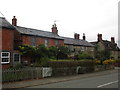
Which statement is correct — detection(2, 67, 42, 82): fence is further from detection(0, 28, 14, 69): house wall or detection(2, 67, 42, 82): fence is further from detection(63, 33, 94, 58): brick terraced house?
detection(63, 33, 94, 58): brick terraced house

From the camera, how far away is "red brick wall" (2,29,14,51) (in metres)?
24.9

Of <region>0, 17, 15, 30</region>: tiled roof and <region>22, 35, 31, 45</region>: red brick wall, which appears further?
<region>22, 35, 31, 45</region>: red brick wall

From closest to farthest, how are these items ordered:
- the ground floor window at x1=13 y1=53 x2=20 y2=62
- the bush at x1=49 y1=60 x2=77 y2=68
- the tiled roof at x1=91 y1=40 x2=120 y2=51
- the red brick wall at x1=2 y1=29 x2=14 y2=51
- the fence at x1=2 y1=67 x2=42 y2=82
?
1. the fence at x1=2 y1=67 x2=42 y2=82
2. the bush at x1=49 y1=60 x2=77 y2=68
3. the red brick wall at x1=2 y1=29 x2=14 y2=51
4. the ground floor window at x1=13 y1=53 x2=20 y2=62
5. the tiled roof at x1=91 y1=40 x2=120 y2=51

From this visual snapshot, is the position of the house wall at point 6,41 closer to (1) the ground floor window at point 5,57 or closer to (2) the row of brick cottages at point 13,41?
(2) the row of brick cottages at point 13,41

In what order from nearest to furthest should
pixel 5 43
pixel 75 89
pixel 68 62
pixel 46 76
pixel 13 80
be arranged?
pixel 75 89 < pixel 13 80 < pixel 46 76 < pixel 68 62 < pixel 5 43

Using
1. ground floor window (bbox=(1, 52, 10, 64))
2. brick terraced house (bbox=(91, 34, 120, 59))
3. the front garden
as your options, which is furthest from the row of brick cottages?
brick terraced house (bbox=(91, 34, 120, 59))

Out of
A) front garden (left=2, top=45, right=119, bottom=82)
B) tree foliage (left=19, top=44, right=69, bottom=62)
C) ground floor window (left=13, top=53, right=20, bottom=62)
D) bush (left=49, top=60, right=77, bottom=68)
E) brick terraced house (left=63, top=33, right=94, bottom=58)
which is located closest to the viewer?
front garden (left=2, top=45, right=119, bottom=82)

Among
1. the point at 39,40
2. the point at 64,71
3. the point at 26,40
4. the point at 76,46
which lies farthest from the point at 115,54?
the point at 64,71

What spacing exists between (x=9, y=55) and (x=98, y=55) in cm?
2640

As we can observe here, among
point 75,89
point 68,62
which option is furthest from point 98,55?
point 75,89

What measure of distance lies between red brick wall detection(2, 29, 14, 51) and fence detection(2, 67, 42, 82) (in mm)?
8350

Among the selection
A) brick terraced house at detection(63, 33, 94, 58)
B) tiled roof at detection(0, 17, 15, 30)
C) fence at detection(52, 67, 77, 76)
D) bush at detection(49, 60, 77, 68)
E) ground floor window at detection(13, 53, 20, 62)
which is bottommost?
fence at detection(52, 67, 77, 76)

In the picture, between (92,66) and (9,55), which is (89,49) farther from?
(9,55)

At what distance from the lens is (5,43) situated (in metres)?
25.0
